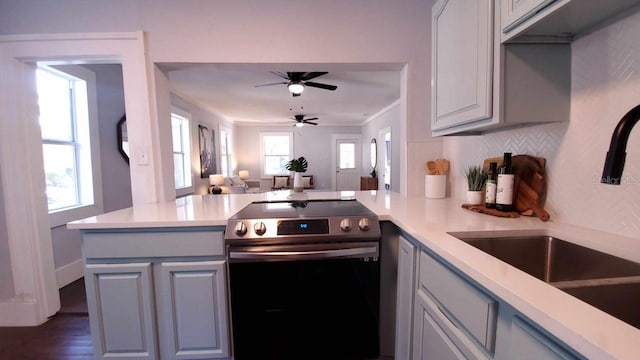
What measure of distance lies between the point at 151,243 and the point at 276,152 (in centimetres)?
669

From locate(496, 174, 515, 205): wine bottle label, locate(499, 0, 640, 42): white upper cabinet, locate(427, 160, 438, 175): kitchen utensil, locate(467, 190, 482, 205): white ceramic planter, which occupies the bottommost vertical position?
locate(467, 190, 482, 205): white ceramic planter

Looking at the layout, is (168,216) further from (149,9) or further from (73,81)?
(73,81)

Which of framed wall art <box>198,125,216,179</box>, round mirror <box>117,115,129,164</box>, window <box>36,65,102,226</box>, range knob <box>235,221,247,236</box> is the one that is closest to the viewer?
range knob <box>235,221,247,236</box>

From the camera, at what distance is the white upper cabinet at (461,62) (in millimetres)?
1008

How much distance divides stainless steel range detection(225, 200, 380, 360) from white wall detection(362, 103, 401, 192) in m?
3.46

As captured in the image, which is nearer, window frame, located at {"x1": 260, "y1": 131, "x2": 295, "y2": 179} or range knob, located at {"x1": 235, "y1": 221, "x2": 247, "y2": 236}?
range knob, located at {"x1": 235, "y1": 221, "x2": 247, "y2": 236}

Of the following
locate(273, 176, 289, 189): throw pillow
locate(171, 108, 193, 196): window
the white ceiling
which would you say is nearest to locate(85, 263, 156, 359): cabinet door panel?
the white ceiling

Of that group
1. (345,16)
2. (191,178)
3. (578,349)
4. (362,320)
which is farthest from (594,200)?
(191,178)

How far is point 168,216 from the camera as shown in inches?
52.7

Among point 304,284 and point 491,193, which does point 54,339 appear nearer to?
point 304,284

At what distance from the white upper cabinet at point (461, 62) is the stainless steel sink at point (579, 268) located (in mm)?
510

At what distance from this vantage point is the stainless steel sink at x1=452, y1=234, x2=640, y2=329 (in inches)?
26.1

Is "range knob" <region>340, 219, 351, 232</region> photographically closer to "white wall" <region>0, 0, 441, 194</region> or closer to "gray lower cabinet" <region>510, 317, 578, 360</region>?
"gray lower cabinet" <region>510, 317, 578, 360</region>

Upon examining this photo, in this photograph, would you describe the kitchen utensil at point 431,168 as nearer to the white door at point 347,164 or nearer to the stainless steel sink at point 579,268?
the stainless steel sink at point 579,268
